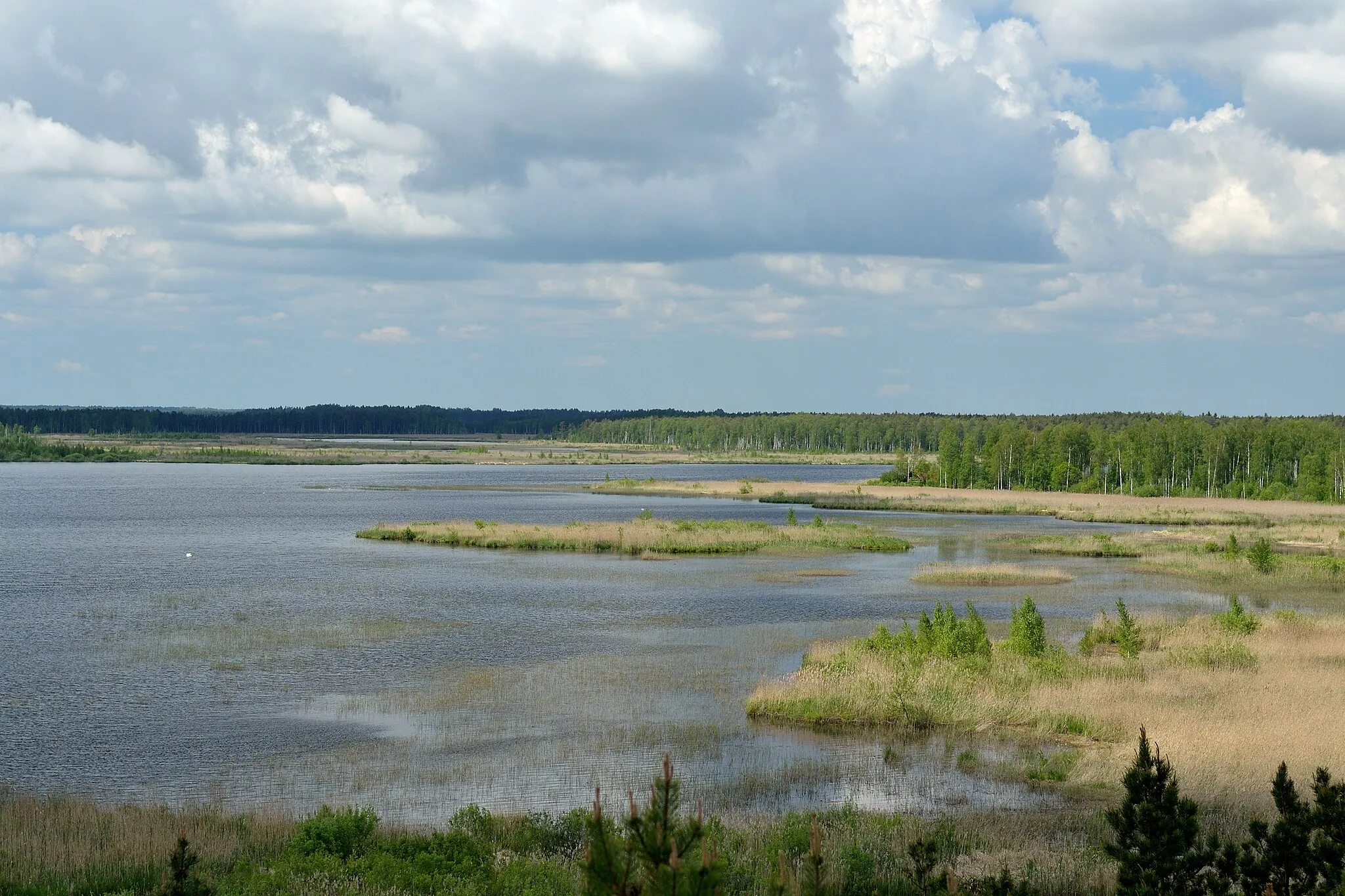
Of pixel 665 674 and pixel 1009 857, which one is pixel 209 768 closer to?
pixel 665 674

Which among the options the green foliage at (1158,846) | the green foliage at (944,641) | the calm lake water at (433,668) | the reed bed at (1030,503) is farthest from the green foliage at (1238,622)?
the reed bed at (1030,503)

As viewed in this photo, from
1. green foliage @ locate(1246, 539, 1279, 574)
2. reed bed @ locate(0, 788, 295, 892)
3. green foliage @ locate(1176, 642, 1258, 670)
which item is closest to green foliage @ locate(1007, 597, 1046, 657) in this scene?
green foliage @ locate(1176, 642, 1258, 670)

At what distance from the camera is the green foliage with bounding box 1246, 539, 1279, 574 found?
181 feet

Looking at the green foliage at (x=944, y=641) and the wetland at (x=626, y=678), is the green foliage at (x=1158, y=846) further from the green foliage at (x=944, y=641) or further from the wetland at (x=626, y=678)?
the green foliage at (x=944, y=641)

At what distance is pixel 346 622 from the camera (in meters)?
41.1

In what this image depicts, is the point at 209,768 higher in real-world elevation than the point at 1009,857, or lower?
lower

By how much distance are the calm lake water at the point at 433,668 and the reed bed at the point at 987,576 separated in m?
1.27

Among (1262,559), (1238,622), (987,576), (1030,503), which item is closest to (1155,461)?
(1030,503)

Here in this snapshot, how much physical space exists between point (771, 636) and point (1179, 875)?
1103 inches

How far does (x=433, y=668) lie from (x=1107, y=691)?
17278 millimetres

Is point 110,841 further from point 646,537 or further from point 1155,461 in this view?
point 1155,461

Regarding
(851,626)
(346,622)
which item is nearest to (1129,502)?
(851,626)

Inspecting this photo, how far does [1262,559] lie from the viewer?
181 feet

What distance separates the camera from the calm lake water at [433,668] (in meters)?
21.8
